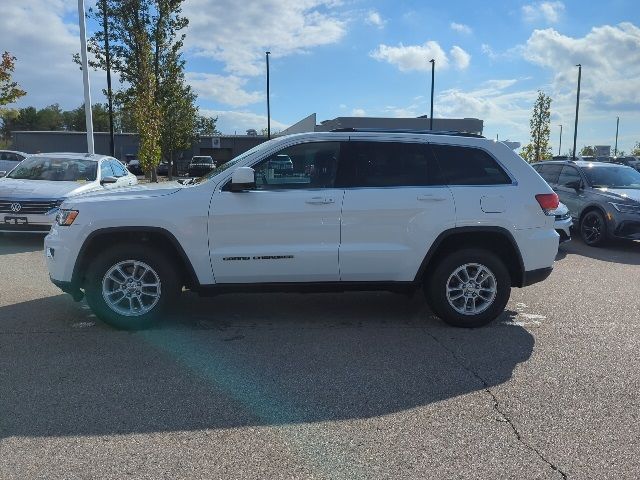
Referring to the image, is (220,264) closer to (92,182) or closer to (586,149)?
(92,182)

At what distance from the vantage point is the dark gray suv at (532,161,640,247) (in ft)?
34.3

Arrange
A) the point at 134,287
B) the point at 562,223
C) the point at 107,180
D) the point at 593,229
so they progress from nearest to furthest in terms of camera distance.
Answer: the point at 134,287
the point at 562,223
the point at 107,180
the point at 593,229

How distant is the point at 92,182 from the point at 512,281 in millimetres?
8477

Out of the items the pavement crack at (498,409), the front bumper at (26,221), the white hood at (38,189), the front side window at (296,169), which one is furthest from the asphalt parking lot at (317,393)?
the white hood at (38,189)

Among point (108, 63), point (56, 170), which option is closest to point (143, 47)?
point (108, 63)

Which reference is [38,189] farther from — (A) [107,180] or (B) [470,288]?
(B) [470,288]

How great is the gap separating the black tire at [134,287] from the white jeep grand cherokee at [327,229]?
10mm

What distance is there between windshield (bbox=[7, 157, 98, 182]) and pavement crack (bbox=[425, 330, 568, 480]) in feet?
27.7

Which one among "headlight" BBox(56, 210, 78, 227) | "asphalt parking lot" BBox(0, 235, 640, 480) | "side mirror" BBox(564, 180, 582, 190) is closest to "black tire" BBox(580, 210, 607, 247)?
"side mirror" BBox(564, 180, 582, 190)

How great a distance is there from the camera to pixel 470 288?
210 inches

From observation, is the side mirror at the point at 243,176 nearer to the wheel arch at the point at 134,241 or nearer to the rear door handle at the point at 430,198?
the wheel arch at the point at 134,241

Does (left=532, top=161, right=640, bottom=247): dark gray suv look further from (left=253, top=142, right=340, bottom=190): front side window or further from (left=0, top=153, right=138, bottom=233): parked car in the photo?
(left=0, top=153, right=138, bottom=233): parked car

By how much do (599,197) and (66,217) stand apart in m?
10.0

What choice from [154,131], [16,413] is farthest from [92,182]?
[154,131]
